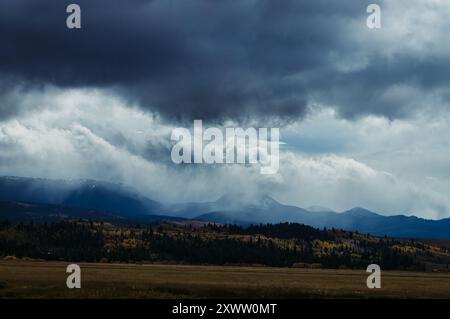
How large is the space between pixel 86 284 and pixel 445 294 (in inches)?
2443

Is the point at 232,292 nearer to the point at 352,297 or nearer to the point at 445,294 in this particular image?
the point at 352,297
